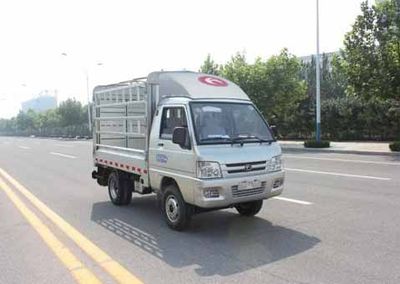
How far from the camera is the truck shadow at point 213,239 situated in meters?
5.78

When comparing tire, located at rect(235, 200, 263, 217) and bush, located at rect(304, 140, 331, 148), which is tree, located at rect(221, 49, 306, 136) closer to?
bush, located at rect(304, 140, 331, 148)

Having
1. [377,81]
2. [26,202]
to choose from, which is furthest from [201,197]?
[377,81]

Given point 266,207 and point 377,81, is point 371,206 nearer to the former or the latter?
point 266,207

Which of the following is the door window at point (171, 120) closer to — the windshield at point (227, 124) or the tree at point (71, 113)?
the windshield at point (227, 124)

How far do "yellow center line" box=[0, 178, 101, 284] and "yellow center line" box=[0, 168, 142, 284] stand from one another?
21cm

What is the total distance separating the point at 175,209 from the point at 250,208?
1.52m

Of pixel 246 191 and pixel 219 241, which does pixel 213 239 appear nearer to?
pixel 219 241

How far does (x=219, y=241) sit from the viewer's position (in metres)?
6.74

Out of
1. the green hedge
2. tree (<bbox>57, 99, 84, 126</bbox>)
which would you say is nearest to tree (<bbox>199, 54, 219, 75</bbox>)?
the green hedge

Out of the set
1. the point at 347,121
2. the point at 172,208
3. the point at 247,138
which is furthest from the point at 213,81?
the point at 347,121

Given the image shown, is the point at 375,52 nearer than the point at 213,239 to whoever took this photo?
No

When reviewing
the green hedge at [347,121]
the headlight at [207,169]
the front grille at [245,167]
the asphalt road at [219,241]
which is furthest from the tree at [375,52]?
the headlight at [207,169]

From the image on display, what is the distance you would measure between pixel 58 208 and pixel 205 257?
4.79 meters

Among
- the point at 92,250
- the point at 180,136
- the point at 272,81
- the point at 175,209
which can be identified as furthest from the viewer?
the point at 272,81
